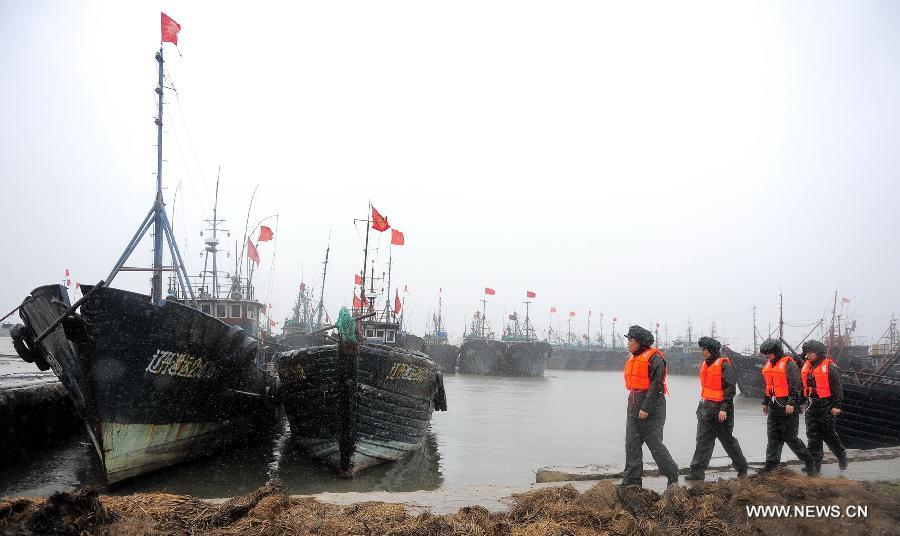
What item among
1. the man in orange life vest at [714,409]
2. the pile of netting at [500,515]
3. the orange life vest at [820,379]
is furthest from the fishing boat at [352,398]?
the orange life vest at [820,379]

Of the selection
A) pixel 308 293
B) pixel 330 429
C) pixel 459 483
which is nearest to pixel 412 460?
pixel 459 483

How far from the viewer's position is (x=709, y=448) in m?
6.53

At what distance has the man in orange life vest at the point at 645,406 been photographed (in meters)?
5.86

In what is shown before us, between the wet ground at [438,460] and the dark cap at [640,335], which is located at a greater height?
the dark cap at [640,335]

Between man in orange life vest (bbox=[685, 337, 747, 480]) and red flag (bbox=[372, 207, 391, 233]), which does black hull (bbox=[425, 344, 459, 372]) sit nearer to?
red flag (bbox=[372, 207, 391, 233])

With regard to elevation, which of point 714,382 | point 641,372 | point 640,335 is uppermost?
point 640,335

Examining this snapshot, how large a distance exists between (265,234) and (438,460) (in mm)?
15415

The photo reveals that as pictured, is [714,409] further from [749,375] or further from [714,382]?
[749,375]

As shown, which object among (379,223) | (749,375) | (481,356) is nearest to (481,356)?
(481,356)

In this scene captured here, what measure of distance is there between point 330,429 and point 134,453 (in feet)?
10.0

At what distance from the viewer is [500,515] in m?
4.89

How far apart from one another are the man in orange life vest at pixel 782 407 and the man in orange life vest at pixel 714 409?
72cm

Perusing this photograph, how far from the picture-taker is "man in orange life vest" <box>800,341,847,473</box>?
7.12 metres

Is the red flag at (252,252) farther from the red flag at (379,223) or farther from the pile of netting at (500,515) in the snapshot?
the pile of netting at (500,515)
